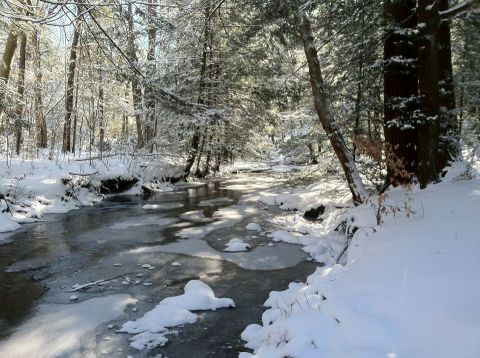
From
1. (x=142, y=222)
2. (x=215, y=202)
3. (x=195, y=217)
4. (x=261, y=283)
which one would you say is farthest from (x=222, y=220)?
(x=261, y=283)

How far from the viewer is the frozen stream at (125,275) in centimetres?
452

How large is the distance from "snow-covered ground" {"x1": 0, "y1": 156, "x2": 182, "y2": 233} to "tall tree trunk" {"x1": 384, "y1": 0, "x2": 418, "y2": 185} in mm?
7154

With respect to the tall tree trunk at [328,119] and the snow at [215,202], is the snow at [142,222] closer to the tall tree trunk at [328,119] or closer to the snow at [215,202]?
the snow at [215,202]

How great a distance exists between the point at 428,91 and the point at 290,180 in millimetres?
9159

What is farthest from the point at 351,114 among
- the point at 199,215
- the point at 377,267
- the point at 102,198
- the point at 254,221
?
the point at 102,198

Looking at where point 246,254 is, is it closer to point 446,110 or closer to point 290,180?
point 446,110

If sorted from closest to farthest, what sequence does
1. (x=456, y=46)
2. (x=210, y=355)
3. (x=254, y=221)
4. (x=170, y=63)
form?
(x=210, y=355), (x=254, y=221), (x=456, y=46), (x=170, y=63)

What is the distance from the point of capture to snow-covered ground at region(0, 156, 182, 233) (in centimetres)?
1047

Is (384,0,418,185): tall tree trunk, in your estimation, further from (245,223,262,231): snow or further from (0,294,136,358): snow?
(0,294,136,358): snow

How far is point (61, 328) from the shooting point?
478cm

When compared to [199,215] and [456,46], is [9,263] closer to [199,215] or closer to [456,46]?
[199,215]

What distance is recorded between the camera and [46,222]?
33.7 ft

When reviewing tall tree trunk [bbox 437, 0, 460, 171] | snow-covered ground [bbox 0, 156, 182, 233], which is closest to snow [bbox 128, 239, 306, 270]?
tall tree trunk [bbox 437, 0, 460, 171]

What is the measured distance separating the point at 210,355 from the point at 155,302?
1533 millimetres
